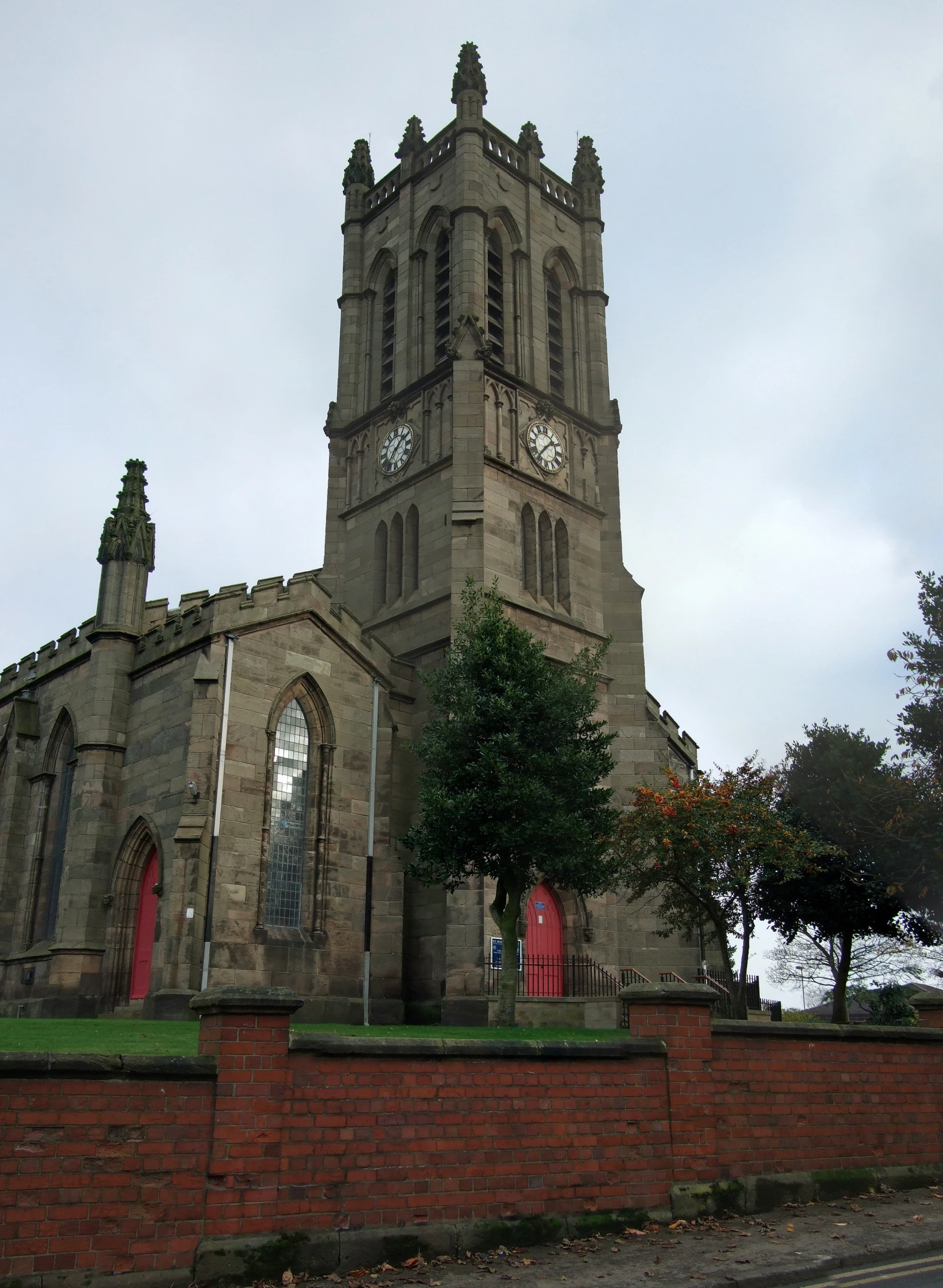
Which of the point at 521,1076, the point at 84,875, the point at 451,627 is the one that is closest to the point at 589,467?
the point at 451,627

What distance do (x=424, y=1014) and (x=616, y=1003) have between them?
195 inches

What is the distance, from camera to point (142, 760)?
25.0m

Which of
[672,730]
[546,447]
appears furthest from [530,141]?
[672,730]

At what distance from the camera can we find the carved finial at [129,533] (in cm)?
2712

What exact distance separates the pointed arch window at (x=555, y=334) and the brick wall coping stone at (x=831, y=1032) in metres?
25.6

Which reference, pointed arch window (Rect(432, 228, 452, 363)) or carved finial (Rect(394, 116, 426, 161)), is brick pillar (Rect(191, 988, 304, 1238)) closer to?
pointed arch window (Rect(432, 228, 452, 363))

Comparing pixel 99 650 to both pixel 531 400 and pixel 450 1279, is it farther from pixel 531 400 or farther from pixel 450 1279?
pixel 450 1279

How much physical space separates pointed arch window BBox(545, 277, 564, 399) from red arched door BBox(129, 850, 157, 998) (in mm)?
19803

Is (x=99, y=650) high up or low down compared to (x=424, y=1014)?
up

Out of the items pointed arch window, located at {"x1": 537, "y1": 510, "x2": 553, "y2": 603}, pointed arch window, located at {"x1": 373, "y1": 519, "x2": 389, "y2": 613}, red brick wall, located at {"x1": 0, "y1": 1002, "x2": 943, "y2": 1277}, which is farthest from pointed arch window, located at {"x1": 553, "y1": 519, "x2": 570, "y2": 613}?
red brick wall, located at {"x1": 0, "y1": 1002, "x2": 943, "y2": 1277}

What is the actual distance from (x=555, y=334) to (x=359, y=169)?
11440mm

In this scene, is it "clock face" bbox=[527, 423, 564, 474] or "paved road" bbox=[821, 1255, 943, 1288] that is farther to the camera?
"clock face" bbox=[527, 423, 564, 474]

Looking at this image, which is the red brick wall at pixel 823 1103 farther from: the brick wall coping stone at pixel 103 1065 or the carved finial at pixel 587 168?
the carved finial at pixel 587 168

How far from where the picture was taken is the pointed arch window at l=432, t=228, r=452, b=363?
34.9m
